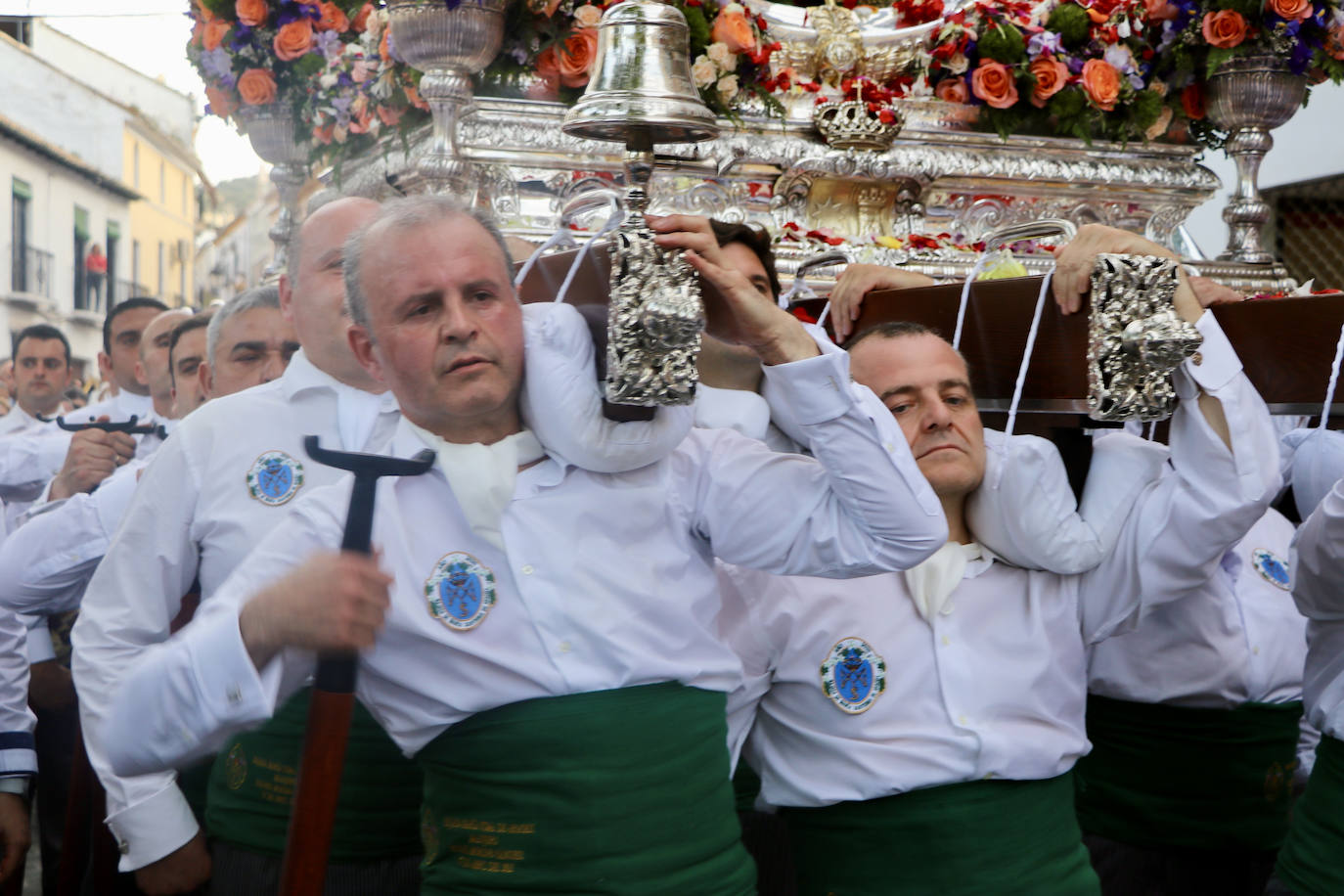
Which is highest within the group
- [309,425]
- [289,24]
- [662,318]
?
[289,24]

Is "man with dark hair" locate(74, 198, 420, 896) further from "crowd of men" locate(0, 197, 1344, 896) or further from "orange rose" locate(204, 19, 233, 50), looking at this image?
"orange rose" locate(204, 19, 233, 50)

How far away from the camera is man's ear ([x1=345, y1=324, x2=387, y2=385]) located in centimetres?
210

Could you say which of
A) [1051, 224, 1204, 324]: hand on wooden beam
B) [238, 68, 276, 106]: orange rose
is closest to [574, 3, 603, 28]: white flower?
[238, 68, 276, 106]: orange rose

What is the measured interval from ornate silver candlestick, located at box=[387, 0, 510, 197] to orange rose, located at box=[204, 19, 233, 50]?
849mm

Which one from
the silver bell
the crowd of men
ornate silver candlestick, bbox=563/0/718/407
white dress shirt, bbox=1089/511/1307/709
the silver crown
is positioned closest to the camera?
ornate silver candlestick, bbox=563/0/718/407

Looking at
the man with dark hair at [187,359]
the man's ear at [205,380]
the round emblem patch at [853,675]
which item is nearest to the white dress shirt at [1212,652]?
the round emblem patch at [853,675]

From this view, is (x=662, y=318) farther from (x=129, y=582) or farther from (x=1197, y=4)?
(x=1197, y=4)

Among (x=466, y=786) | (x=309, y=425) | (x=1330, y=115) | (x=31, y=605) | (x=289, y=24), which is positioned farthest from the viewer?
(x=1330, y=115)

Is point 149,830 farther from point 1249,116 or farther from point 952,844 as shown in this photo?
point 1249,116

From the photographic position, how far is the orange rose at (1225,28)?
15.2ft

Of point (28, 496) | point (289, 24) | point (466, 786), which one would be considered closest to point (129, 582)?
point (466, 786)

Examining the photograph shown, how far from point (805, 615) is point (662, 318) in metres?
0.72

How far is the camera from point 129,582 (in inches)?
95.7

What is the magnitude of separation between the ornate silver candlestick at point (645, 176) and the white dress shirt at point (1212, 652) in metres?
1.25
